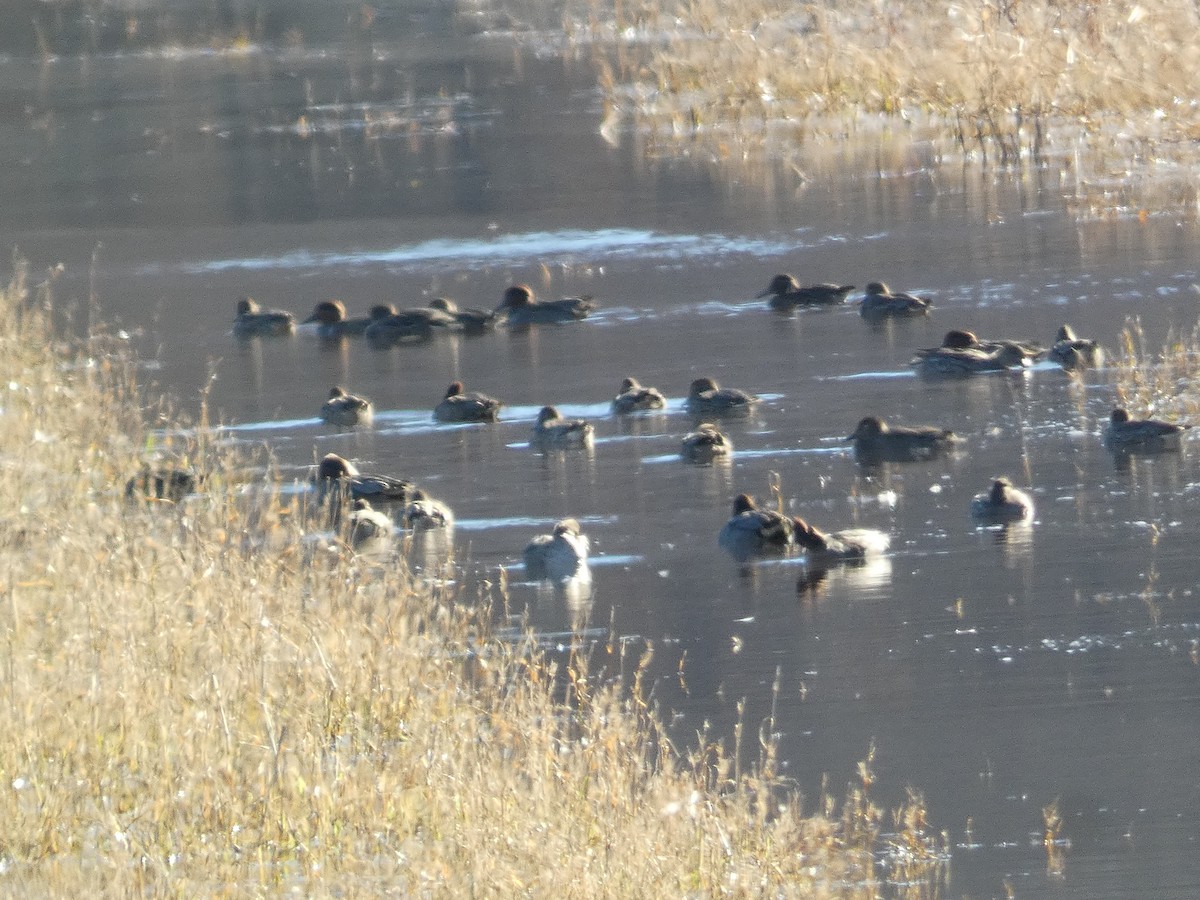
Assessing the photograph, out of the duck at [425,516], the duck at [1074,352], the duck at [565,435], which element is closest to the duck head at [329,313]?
the duck at [565,435]

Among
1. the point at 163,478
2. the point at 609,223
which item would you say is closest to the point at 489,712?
the point at 163,478

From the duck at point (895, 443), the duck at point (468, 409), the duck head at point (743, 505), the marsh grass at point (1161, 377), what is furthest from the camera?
the duck at point (468, 409)

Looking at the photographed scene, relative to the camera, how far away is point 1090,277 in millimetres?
17125

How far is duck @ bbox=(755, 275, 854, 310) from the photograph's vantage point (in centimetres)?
1695

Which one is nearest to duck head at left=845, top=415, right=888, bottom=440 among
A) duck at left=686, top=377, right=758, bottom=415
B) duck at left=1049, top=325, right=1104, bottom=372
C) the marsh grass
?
duck at left=686, top=377, right=758, bottom=415

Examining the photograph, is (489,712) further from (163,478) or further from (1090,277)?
(1090,277)

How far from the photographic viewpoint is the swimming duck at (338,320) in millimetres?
17172

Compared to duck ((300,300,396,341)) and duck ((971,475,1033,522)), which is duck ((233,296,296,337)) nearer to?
duck ((300,300,396,341))

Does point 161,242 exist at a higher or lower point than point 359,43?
lower

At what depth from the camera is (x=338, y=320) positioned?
1758 cm

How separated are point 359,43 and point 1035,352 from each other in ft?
132

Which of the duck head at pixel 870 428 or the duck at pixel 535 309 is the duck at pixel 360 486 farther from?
the duck at pixel 535 309

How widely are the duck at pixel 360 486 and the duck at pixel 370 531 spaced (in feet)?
1.44

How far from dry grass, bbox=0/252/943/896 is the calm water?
62 cm
